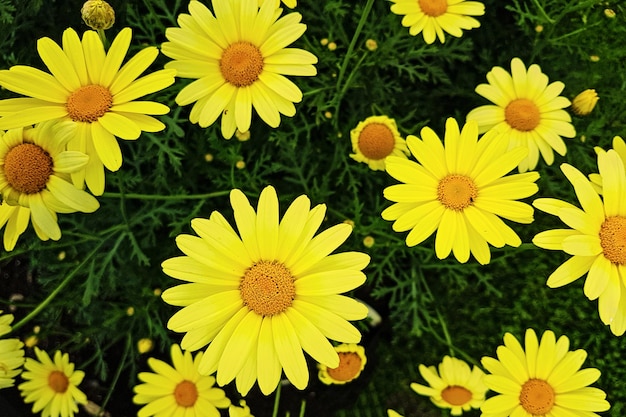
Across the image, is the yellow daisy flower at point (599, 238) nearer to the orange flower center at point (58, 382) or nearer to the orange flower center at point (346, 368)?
the orange flower center at point (346, 368)

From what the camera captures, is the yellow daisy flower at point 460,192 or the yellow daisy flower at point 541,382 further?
the yellow daisy flower at point 541,382

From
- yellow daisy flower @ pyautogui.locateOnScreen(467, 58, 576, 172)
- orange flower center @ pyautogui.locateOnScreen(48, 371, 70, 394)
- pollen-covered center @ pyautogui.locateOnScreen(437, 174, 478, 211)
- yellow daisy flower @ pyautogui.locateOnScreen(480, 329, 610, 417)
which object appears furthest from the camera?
orange flower center @ pyautogui.locateOnScreen(48, 371, 70, 394)

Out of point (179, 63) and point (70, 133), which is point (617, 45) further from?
point (70, 133)

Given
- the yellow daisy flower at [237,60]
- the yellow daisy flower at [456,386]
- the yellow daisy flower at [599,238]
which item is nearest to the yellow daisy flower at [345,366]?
the yellow daisy flower at [456,386]

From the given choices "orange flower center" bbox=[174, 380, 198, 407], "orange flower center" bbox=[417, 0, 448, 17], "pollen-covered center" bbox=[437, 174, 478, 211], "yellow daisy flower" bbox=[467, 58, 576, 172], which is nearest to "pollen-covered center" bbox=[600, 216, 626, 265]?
"pollen-covered center" bbox=[437, 174, 478, 211]

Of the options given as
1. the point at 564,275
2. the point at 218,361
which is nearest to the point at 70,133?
the point at 218,361

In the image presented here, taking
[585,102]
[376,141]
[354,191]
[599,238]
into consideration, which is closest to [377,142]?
[376,141]

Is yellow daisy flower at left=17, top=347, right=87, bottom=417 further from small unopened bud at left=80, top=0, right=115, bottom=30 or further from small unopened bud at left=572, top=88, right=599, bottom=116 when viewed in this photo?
small unopened bud at left=572, top=88, right=599, bottom=116
